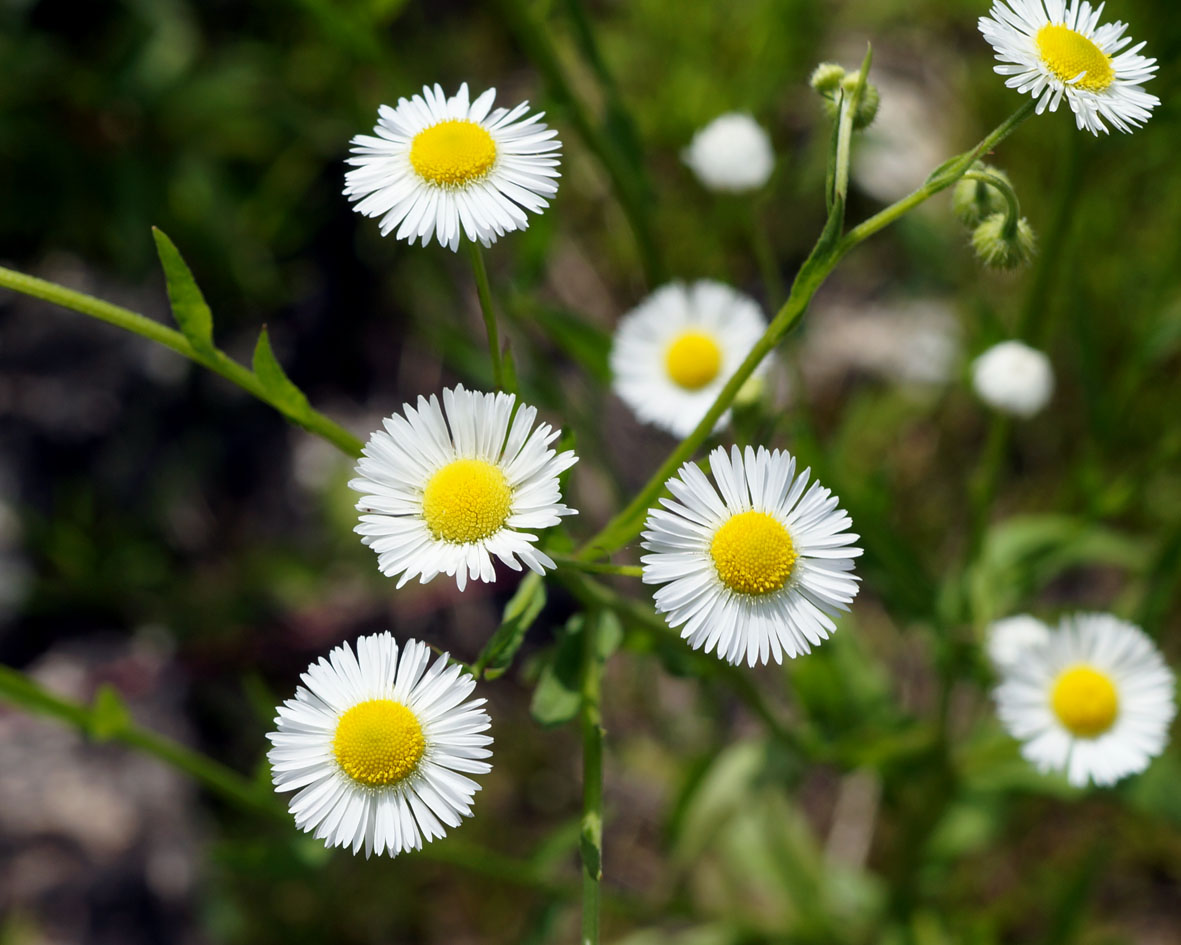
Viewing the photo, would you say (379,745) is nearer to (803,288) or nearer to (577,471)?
(803,288)

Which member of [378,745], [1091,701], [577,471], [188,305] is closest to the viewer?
[378,745]

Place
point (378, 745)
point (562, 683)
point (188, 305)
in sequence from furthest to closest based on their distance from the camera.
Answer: point (562, 683) → point (188, 305) → point (378, 745)

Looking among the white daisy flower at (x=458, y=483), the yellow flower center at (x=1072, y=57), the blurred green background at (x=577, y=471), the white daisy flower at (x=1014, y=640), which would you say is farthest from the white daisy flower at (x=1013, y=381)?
the white daisy flower at (x=458, y=483)

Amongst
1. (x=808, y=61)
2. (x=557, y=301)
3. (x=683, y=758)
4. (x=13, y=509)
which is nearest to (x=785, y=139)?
(x=808, y=61)

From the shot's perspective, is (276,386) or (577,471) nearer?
(276,386)

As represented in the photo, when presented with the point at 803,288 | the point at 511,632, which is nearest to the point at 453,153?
the point at 803,288

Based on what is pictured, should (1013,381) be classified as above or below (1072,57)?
above
